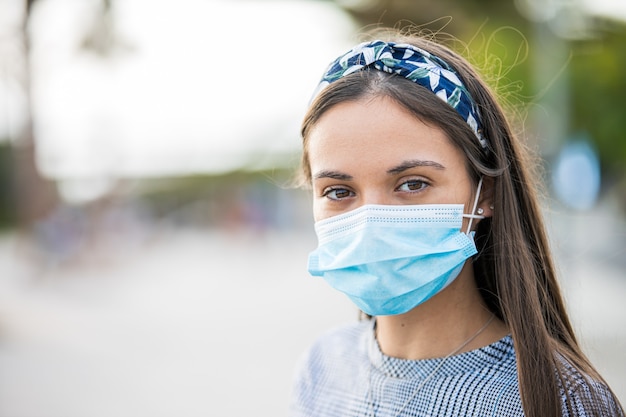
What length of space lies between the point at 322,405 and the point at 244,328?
7289 millimetres

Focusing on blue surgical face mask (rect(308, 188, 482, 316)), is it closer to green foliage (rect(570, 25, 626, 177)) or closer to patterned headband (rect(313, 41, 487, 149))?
patterned headband (rect(313, 41, 487, 149))

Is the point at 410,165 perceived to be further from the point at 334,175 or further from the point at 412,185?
the point at 334,175

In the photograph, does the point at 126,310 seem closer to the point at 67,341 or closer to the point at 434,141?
the point at 67,341

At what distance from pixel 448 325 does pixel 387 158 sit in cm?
56

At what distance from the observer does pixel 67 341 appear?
358 inches

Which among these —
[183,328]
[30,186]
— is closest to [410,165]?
[183,328]

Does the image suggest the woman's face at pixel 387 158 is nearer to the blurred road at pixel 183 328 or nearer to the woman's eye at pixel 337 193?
the woman's eye at pixel 337 193

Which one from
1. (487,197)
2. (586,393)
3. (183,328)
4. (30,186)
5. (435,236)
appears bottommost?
(586,393)

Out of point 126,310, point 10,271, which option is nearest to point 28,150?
point 10,271

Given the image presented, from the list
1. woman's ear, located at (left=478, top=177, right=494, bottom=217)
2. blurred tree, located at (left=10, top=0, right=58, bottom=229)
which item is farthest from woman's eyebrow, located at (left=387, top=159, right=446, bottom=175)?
blurred tree, located at (left=10, top=0, right=58, bottom=229)

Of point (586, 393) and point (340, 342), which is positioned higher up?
point (340, 342)

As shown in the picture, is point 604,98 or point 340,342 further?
point 604,98

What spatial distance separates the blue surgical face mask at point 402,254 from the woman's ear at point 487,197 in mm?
123

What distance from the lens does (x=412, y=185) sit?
6.31 feet
